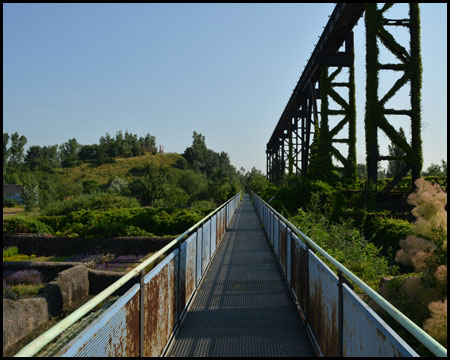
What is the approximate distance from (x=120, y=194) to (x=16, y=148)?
120592 mm

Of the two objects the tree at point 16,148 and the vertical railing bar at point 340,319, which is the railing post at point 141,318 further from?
the tree at point 16,148

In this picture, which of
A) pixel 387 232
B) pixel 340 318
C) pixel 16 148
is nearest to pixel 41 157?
pixel 16 148

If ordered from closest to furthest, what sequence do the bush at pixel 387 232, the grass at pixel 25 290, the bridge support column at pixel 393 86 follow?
the bush at pixel 387 232, the grass at pixel 25 290, the bridge support column at pixel 393 86

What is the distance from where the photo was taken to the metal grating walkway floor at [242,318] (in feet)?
14.3

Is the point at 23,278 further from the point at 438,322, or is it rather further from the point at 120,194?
the point at 120,194

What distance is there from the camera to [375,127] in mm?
15531

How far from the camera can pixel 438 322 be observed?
279cm

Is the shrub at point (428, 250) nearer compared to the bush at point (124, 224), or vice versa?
the shrub at point (428, 250)

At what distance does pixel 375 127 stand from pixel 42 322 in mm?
15554

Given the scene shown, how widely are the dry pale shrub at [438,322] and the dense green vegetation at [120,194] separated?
19855 millimetres

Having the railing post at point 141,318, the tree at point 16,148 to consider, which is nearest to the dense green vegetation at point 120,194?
the tree at point 16,148

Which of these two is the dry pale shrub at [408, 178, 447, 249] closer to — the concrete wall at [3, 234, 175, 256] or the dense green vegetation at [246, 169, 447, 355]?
the dense green vegetation at [246, 169, 447, 355]

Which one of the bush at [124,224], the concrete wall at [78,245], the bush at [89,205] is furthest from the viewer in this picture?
the bush at [89,205]

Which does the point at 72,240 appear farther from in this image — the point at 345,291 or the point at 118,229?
the point at 345,291
